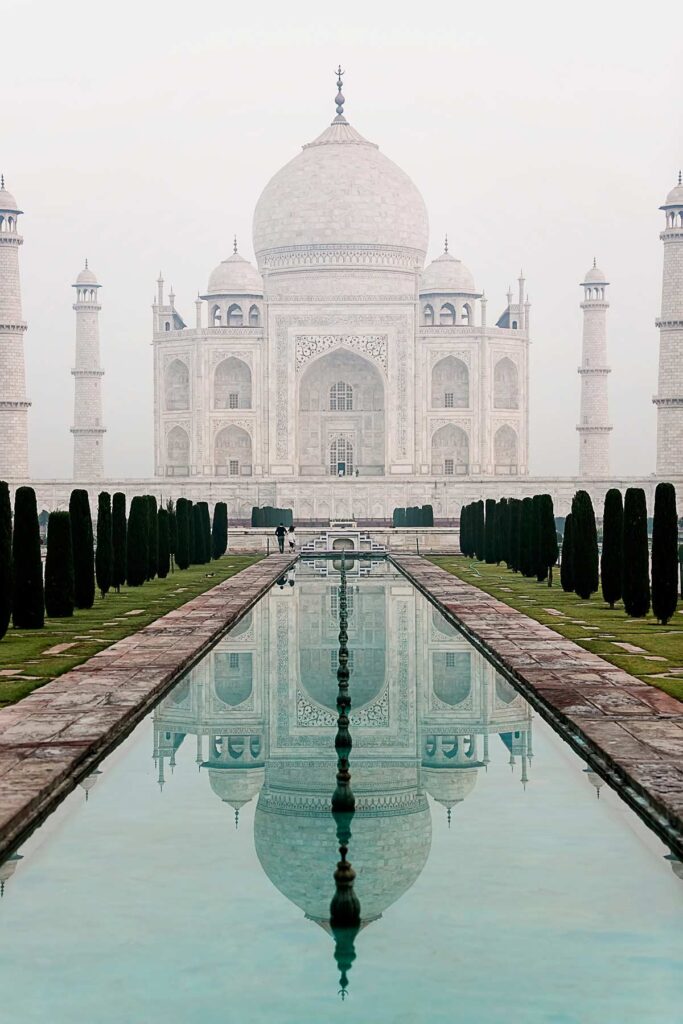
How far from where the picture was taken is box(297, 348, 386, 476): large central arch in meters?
38.6

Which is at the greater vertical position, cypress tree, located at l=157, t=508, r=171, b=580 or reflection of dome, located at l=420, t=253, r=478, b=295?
reflection of dome, located at l=420, t=253, r=478, b=295

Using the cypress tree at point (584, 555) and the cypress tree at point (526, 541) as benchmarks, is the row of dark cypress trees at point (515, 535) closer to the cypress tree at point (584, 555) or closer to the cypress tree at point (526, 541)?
the cypress tree at point (526, 541)

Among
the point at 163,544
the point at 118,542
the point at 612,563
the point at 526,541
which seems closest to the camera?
the point at 612,563

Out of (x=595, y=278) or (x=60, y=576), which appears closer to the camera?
(x=60, y=576)

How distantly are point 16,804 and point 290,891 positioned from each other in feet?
3.88

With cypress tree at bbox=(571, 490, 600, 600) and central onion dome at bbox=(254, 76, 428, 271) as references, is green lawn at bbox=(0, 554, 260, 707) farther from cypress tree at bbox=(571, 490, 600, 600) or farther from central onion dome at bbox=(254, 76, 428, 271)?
central onion dome at bbox=(254, 76, 428, 271)

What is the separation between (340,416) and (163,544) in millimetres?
20981

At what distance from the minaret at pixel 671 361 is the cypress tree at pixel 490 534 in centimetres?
1235

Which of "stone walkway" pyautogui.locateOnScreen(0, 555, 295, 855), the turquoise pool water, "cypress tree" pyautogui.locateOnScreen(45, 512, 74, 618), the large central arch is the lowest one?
the turquoise pool water

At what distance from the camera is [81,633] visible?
1064cm

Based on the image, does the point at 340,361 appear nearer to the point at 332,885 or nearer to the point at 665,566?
the point at 665,566

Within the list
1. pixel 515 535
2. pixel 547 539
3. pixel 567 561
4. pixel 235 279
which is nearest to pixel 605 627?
pixel 567 561

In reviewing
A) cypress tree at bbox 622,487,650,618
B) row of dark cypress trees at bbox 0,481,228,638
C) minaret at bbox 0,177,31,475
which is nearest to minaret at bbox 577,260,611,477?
minaret at bbox 0,177,31,475

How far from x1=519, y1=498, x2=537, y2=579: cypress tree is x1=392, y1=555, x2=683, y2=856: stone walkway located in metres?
6.50
